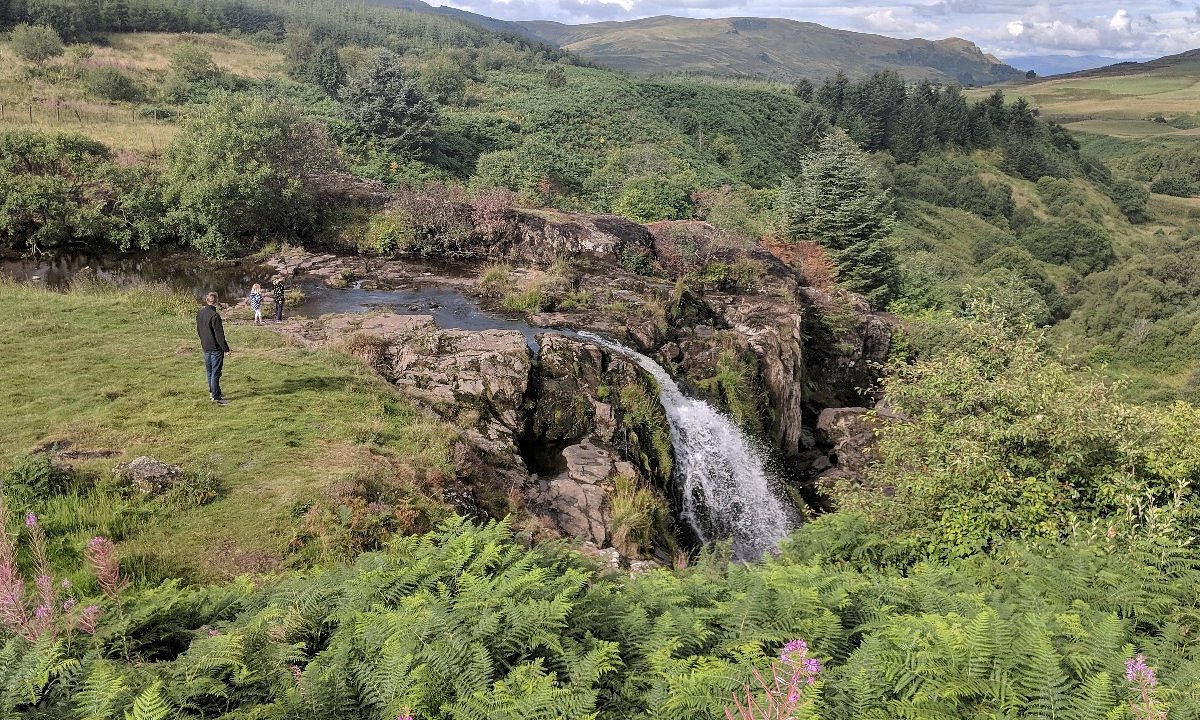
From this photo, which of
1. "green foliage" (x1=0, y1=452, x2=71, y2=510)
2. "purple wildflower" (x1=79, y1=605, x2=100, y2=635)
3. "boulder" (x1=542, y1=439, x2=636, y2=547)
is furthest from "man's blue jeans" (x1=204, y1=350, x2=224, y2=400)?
"purple wildflower" (x1=79, y1=605, x2=100, y2=635)

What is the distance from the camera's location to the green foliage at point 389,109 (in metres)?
38.3

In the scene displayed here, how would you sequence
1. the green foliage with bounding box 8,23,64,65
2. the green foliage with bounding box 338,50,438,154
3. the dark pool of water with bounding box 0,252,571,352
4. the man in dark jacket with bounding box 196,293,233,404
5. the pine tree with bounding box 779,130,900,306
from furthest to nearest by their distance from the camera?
the green foliage with bounding box 8,23,64,65 → the green foliage with bounding box 338,50,438,154 → the pine tree with bounding box 779,130,900,306 → the dark pool of water with bounding box 0,252,571,352 → the man in dark jacket with bounding box 196,293,233,404

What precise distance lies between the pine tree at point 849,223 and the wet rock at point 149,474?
28.4 metres

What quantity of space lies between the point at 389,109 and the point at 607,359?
29695mm

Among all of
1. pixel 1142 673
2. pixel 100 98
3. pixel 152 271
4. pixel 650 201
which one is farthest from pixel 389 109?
pixel 1142 673

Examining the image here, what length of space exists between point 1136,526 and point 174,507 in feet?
41.8

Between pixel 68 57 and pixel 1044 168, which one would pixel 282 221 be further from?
pixel 1044 168

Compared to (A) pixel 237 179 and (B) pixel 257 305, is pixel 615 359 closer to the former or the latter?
(B) pixel 257 305

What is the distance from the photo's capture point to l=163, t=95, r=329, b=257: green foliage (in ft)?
81.7

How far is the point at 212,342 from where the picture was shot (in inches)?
447

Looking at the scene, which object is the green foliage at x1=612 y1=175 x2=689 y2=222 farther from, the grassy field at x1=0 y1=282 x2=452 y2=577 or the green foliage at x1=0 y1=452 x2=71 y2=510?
the green foliage at x1=0 y1=452 x2=71 y2=510

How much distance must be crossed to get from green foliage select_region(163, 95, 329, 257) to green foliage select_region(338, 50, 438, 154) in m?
10.5

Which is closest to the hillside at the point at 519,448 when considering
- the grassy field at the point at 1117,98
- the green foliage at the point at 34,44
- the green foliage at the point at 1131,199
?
the green foliage at the point at 34,44

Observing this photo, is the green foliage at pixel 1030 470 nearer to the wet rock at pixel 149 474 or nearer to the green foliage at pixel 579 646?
the green foliage at pixel 579 646
